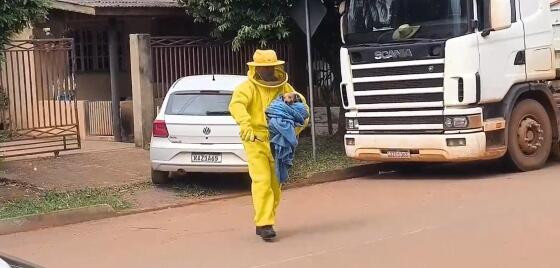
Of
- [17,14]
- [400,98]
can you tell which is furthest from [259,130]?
[400,98]

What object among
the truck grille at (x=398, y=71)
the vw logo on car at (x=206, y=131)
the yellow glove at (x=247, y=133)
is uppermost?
the truck grille at (x=398, y=71)

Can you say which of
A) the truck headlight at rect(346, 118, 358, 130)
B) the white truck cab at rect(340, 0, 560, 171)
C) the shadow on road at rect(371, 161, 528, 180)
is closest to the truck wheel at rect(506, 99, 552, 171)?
the white truck cab at rect(340, 0, 560, 171)

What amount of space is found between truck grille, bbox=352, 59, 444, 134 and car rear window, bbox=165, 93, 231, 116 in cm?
222

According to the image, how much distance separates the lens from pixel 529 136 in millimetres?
12281

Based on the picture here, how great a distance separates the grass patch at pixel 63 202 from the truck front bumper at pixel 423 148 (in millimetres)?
3580

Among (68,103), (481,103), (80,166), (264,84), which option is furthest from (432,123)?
(68,103)

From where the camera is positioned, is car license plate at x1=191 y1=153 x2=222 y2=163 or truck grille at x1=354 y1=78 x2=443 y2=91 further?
truck grille at x1=354 y1=78 x2=443 y2=91

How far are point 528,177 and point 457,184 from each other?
1.08 metres

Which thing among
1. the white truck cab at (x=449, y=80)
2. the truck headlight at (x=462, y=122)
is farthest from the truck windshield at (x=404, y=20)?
the truck headlight at (x=462, y=122)

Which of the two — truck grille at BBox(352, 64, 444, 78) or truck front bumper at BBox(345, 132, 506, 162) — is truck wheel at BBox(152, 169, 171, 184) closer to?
truck front bumper at BBox(345, 132, 506, 162)

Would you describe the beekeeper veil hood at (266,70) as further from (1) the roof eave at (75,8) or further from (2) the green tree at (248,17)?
(1) the roof eave at (75,8)

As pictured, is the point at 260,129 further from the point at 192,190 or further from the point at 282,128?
the point at 192,190

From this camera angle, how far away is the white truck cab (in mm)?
11383

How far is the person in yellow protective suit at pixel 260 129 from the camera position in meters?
7.84
